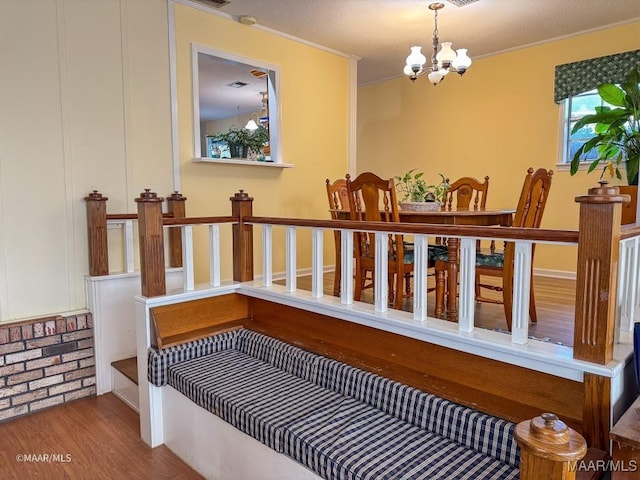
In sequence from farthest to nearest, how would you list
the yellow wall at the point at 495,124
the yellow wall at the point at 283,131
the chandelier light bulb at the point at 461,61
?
the yellow wall at the point at 495,124, the yellow wall at the point at 283,131, the chandelier light bulb at the point at 461,61

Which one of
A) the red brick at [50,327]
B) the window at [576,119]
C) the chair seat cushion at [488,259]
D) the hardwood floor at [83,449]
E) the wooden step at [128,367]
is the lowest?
the hardwood floor at [83,449]

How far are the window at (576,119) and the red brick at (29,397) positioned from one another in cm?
483

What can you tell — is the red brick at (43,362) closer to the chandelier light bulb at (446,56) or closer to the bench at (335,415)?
the bench at (335,415)

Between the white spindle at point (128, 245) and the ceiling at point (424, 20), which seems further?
the ceiling at point (424, 20)

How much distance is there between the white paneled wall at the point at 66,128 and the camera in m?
2.70

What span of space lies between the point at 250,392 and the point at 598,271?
1460 mm

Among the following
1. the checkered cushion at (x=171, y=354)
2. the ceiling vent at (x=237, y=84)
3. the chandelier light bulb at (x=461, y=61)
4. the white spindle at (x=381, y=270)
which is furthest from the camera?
the ceiling vent at (x=237, y=84)

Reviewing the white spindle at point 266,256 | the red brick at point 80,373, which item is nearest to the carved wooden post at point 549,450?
the white spindle at point 266,256

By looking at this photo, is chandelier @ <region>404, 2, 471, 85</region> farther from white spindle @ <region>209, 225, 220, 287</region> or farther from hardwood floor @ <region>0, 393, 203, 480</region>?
hardwood floor @ <region>0, 393, 203, 480</region>

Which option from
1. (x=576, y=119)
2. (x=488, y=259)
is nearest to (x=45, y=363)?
(x=488, y=259)

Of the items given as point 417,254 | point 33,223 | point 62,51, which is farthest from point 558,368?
point 62,51

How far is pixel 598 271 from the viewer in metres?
1.31

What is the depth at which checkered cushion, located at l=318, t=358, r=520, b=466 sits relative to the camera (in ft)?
4.83

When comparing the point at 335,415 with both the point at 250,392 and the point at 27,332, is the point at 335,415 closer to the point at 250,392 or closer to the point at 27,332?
the point at 250,392
